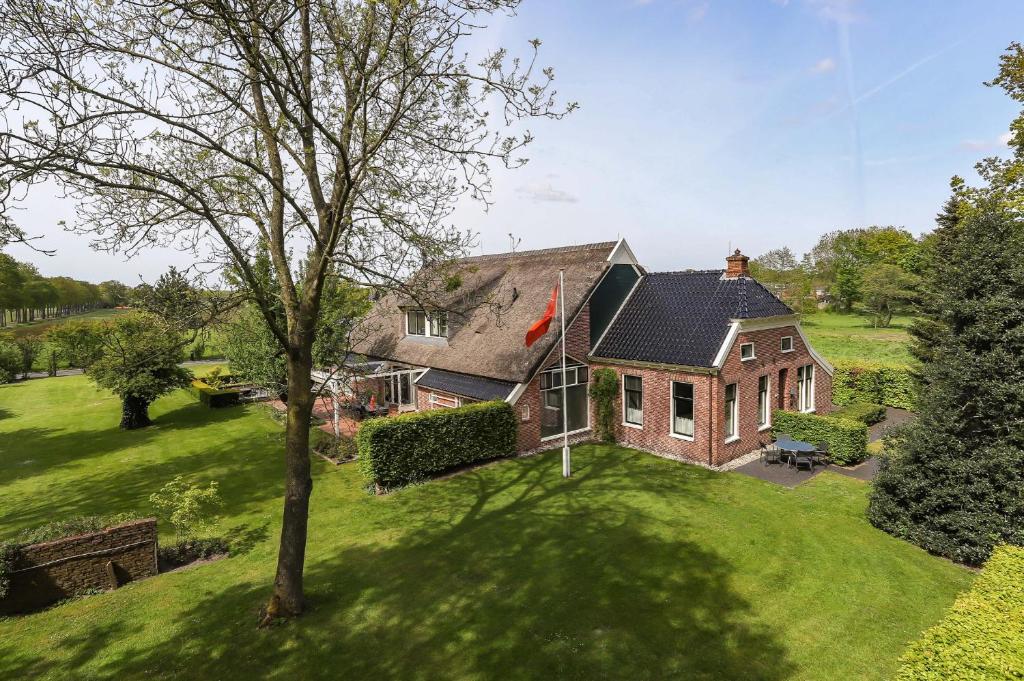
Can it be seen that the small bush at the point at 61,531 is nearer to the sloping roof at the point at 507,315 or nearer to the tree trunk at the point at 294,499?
the tree trunk at the point at 294,499

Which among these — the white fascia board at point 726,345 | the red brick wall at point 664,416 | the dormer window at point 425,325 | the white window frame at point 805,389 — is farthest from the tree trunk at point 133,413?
the white window frame at point 805,389

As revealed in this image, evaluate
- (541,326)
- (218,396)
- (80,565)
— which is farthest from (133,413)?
(541,326)

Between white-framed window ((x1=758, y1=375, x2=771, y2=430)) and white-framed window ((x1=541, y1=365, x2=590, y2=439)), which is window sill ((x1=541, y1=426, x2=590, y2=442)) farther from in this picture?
white-framed window ((x1=758, y1=375, x2=771, y2=430))

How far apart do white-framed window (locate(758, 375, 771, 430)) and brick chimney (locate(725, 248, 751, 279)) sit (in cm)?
382

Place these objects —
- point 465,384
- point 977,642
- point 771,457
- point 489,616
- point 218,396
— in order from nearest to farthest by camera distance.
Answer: point 977,642 < point 489,616 < point 771,457 < point 465,384 < point 218,396

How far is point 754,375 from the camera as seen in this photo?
1681 centimetres

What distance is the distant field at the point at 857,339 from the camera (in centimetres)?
3953

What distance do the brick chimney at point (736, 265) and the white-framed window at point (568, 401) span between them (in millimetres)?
6340

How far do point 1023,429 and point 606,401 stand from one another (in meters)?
10.8

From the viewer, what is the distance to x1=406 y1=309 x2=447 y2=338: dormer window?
2189 centimetres

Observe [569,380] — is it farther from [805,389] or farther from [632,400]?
[805,389]

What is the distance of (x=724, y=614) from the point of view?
27.2ft

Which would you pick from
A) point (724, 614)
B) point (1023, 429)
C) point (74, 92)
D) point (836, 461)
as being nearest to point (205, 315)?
point (74, 92)

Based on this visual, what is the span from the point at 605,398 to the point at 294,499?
12242 millimetres
